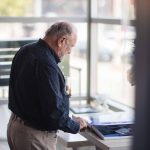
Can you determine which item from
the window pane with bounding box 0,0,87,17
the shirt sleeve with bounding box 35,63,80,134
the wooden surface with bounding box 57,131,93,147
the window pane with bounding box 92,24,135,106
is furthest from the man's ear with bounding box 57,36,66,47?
the window pane with bounding box 0,0,87,17

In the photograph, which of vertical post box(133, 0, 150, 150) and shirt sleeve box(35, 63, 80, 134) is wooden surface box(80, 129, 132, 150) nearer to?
shirt sleeve box(35, 63, 80, 134)

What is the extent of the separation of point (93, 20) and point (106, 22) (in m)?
0.32

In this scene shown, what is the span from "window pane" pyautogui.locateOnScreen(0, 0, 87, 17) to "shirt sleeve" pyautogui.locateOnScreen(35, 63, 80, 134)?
8.98 ft

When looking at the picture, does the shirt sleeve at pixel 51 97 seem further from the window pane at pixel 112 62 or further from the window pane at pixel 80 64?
the window pane at pixel 80 64

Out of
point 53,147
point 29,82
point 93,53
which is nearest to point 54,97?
point 29,82

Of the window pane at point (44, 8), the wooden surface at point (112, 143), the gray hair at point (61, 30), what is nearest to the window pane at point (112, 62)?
the window pane at point (44, 8)

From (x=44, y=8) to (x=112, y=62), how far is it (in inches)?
43.4

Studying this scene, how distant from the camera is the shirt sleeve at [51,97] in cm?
213

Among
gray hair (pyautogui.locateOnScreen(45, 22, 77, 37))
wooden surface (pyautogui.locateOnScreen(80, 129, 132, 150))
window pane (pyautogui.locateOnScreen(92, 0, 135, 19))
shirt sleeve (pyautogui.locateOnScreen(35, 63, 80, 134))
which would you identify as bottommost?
wooden surface (pyautogui.locateOnScreen(80, 129, 132, 150))

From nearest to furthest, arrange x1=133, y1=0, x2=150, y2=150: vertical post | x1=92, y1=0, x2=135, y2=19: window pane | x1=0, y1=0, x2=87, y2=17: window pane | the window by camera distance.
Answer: x1=133, y1=0, x2=150, y2=150: vertical post
x1=92, y1=0, x2=135, y2=19: window pane
the window
x1=0, y1=0, x2=87, y2=17: window pane

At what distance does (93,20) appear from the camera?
4.91 metres

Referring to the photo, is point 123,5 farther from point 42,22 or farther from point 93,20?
point 42,22

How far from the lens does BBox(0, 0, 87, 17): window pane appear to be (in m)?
4.73

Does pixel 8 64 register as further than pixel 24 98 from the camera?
Yes
